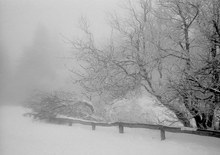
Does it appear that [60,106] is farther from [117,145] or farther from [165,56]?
[165,56]

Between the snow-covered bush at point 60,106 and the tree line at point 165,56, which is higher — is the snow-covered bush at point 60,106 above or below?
below

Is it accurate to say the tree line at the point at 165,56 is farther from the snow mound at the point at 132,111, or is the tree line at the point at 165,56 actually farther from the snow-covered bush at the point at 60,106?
the snow-covered bush at the point at 60,106

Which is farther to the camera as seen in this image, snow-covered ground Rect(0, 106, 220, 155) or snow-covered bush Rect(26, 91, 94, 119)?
snow-covered bush Rect(26, 91, 94, 119)

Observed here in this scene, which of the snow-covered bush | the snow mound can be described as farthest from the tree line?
the snow-covered bush

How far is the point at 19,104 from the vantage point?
25344 millimetres

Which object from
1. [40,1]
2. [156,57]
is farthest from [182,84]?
[40,1]

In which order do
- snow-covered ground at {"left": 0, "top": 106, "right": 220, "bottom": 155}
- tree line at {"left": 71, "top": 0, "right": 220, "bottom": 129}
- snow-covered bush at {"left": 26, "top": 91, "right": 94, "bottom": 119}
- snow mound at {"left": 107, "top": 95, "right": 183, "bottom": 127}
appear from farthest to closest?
snow-covered bush at {"left": 26, "top": 91, "right": 94, "bottom": 119}
snow mound at {"left": 107, "top": 95, "right": 183, "bottom": 127}
tree line at {"left": 71, "top": 0, "right": 220, "bottom": 129}
snow-covered ground at {"left": 0, "top": 106, "right": 220, "bottom": 155}

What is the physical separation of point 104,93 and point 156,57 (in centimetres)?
327

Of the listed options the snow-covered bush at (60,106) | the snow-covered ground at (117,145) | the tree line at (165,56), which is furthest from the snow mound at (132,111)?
the tree line at (165,56)

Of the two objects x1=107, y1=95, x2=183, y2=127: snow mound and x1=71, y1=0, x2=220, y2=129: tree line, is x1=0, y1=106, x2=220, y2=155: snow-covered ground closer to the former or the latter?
x1=71, y1=0, x2=220, y2=129: tree line

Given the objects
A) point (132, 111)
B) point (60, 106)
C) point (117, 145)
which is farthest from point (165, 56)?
point (60, 106)

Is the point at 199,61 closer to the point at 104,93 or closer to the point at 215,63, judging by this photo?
the point at 215,63

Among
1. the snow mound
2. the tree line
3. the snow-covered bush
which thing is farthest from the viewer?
the snow-covered bush

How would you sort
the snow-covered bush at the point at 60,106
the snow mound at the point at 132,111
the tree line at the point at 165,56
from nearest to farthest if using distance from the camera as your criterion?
the tree line at the point at 165,56
the snow mound at the point at 132,111
the snow-covered bush at the point at 60,106
